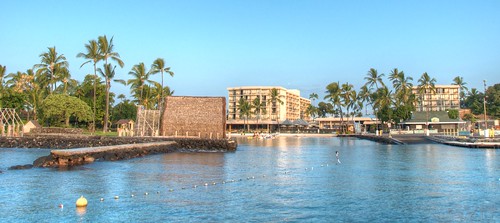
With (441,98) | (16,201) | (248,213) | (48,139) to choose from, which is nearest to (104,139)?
(48,139)

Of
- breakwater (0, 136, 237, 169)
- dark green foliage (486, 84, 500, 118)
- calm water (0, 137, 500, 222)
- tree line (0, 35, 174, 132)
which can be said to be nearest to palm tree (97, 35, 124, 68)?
tree line (0, 35, 174, 132)

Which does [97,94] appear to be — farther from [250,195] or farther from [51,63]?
[250,195]

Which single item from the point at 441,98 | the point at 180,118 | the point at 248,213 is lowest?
the point at 248,213

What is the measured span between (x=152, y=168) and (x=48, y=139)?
26.1 metres

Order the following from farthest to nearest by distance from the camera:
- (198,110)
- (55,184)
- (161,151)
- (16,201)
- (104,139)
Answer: (198,110), (104,139), (161,151), (55,184), (16,201)

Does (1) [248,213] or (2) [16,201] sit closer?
(1) [248,213]

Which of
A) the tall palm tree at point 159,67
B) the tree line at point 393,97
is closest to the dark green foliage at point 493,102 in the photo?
the tree line at point 393,97

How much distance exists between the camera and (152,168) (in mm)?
24891

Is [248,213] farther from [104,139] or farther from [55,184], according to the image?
[104,139]

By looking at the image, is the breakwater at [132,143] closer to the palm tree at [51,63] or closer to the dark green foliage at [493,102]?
the palm tree at [51,63]

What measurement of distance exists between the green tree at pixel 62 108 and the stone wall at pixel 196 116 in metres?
18.8

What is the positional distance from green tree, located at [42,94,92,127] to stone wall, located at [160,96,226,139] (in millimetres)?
18753

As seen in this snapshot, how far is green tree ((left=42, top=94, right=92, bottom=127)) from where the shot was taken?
61.0 meters

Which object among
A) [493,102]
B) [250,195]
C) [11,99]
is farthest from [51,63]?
[493,102]
